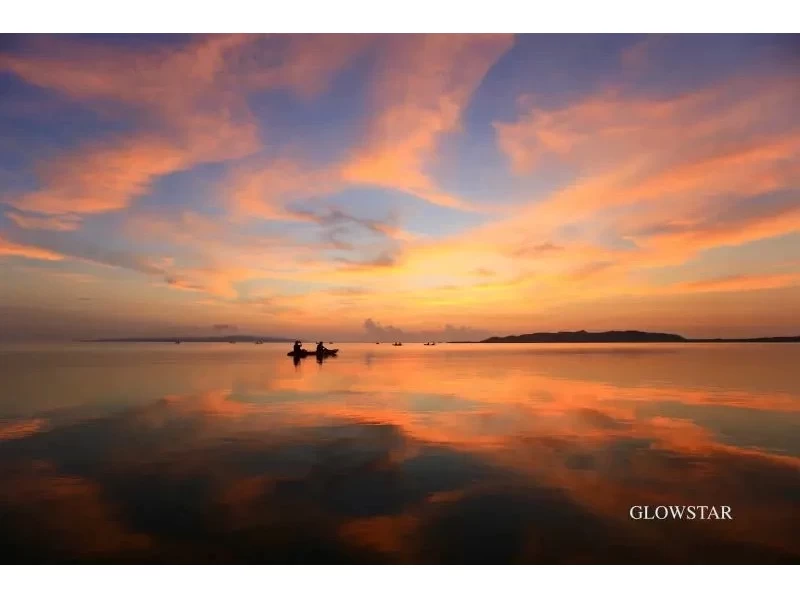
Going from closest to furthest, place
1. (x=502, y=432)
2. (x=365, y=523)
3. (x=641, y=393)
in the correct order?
(x=365, y=523) → (x=502, y=432) → (x=641, y=393)

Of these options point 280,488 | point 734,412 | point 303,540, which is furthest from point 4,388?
point 734,412

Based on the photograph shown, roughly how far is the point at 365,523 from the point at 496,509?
1.52 meters

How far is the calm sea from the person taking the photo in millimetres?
5203

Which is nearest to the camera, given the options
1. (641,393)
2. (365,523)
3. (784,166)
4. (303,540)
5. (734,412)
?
(303,540)

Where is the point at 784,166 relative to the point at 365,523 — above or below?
above

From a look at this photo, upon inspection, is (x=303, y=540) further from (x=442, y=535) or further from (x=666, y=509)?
(x=666, y=509)

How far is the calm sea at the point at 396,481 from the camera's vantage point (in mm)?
5203

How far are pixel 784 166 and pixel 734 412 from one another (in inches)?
232

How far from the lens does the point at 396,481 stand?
23.4ft

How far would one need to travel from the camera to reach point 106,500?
6.41 meters

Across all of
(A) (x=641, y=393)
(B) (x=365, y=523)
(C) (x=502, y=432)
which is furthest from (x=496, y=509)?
(A) (x=641, y=393)

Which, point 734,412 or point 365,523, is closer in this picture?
point 365,523
